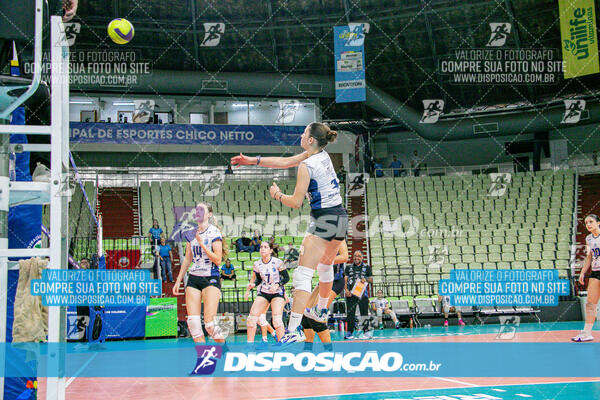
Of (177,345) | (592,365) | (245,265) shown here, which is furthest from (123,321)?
(592,365)

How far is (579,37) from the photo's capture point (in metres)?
20.4

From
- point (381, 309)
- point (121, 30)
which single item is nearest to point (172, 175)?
point (381, 309)

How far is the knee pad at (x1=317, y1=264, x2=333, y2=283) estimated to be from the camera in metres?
4.42

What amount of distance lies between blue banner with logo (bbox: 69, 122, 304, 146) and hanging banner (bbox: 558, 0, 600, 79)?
31.6 ft

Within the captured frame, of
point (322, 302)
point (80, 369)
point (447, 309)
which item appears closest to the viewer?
point (322, 302)

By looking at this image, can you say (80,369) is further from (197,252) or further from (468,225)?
(468,225)

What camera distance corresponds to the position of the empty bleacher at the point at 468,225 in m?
19.0

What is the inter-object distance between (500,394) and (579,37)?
17.6 metres

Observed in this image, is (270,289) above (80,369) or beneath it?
above

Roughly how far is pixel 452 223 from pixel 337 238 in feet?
54.9

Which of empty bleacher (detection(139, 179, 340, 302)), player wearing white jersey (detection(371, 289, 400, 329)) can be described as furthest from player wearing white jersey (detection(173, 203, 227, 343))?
empty bleacher (detection(139, 179, 340, 302))

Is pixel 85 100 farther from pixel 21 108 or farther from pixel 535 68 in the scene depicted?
pixel 21 108

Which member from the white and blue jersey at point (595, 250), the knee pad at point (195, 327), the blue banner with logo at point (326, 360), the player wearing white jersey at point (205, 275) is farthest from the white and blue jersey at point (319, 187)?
the white and blue jersey at point (595, 250)

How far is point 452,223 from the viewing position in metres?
20.4
